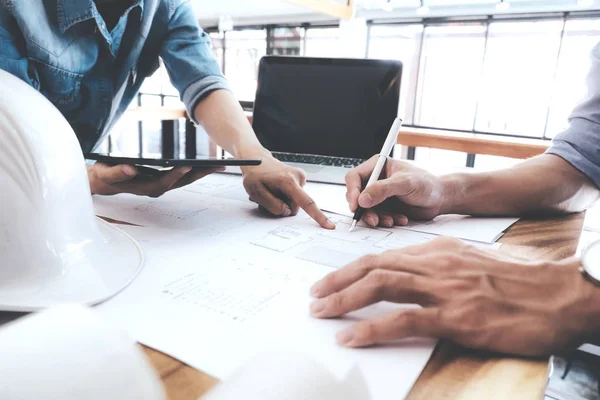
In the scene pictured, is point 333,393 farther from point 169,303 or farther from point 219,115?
point 219,115

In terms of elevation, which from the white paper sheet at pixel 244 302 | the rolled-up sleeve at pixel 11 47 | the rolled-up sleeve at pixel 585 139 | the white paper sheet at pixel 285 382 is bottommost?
the white paper sheet at pixel 244 302

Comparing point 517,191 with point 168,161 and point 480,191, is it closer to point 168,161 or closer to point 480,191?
point 480,191

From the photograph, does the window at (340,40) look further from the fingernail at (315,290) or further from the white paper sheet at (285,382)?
the white paper sheet at (285,382)

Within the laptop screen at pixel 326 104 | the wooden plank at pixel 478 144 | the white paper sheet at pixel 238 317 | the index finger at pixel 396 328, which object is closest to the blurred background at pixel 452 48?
the wooden plank at pixel 478 144

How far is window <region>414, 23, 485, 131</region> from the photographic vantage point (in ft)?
21.9

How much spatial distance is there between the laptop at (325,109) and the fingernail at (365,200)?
0.44 meters

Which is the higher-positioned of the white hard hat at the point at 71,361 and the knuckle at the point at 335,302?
the white hard hat at the point at 71,361

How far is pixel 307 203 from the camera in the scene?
2.06 ft

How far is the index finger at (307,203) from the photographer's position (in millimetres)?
612

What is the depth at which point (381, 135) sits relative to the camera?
1.10m

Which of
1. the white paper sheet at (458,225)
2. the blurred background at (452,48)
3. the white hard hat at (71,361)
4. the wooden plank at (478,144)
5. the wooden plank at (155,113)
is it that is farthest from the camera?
the blurred background at (452,48)

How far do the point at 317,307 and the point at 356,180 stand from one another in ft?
1.19

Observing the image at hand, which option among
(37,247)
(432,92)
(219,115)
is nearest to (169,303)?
(37,247)

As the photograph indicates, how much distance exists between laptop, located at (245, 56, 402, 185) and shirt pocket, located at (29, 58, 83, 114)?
0.52 m
